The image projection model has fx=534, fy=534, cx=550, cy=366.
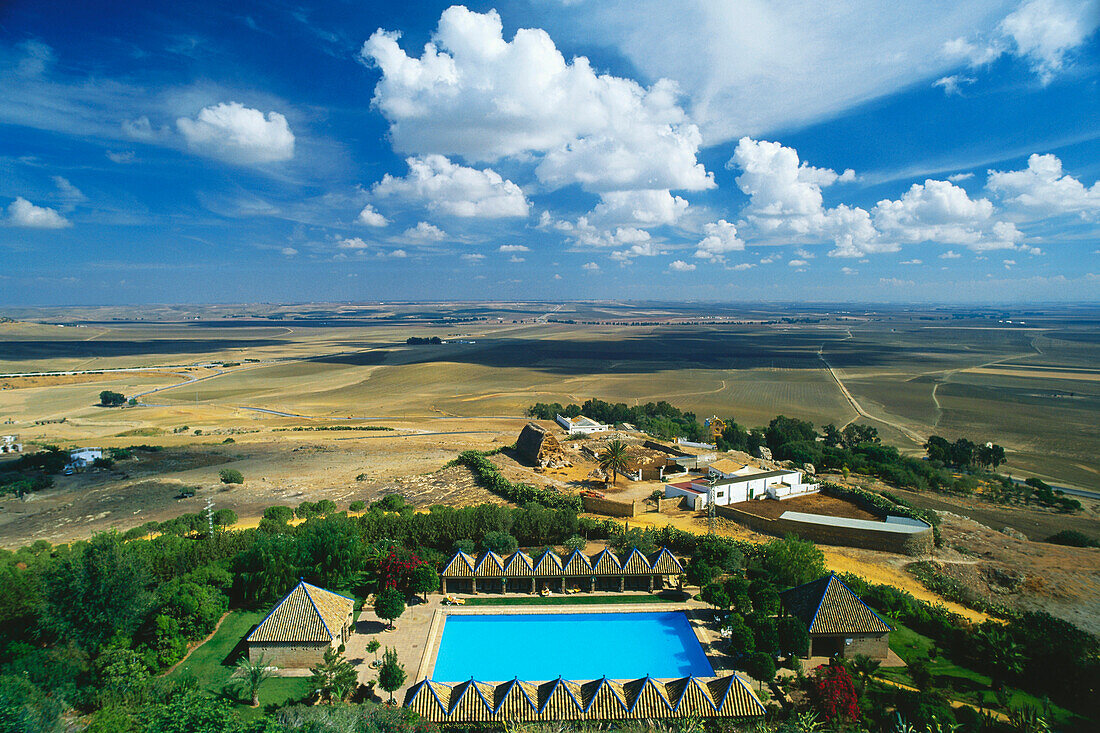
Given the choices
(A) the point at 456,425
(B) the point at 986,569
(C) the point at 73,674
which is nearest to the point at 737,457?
(B) the point at 986,569

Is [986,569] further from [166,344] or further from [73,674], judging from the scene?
[166,344]

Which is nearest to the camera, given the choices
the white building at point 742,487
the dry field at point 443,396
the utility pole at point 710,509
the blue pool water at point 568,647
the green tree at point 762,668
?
the green tree at point 762,668

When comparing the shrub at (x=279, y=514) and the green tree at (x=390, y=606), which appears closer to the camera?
the green tree at (x=390, y=606)

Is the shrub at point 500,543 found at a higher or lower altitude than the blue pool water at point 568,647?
higher

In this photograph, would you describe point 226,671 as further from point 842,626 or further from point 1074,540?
point 1074,540

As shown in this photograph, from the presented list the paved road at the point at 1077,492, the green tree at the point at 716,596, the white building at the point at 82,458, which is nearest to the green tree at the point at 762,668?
the green tree at the point at 716,596

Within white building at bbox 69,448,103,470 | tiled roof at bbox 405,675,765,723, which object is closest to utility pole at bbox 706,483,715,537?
tiled roof at bbox 405,675,765,723

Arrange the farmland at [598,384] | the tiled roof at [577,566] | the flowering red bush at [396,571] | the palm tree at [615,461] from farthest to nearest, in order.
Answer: the farmland at [598,384] < the palm tree at [615,461] < the tiled roof at [577,566] < the flowering red bush at [396,571]

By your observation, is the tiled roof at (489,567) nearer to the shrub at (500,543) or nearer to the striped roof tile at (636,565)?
the shrub at (500,543)
